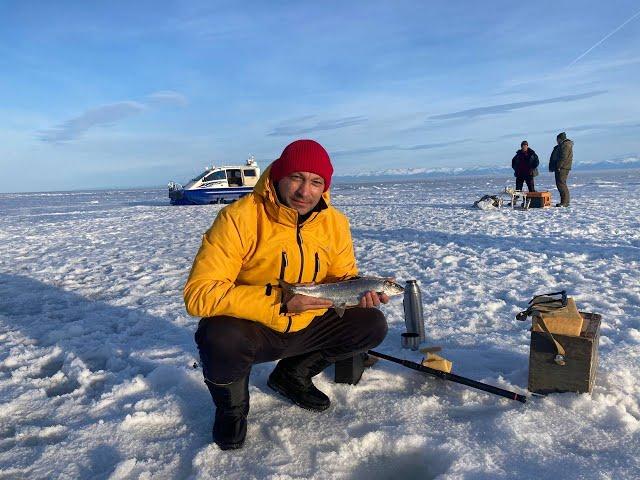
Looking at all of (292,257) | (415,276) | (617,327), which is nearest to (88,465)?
(292,257)

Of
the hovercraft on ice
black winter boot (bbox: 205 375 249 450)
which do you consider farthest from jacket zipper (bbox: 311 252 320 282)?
the hovercraft on ice

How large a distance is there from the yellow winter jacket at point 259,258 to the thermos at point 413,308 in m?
1.13

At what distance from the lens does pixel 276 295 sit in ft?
9.64

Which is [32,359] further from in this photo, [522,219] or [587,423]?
[522,219]

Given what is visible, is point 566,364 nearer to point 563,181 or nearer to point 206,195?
point 563,181

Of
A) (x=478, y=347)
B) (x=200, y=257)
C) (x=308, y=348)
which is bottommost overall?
(x=478, y=347)

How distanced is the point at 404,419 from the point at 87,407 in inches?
89.4

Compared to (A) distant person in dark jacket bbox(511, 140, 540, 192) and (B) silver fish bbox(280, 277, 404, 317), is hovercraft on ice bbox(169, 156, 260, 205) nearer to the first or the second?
(A) distant person in dark jacket bbox(511, 140, 540, 192)

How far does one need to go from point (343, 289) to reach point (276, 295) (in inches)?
17.3

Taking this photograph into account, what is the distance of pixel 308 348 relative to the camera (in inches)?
131

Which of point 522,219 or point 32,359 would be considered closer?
point 32,359

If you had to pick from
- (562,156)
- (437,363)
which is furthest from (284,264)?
(562,156)

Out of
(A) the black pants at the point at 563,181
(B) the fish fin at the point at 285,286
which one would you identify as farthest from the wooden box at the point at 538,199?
(B) the fish fin at the point at 285,286

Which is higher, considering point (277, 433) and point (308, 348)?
point (308, 348)
